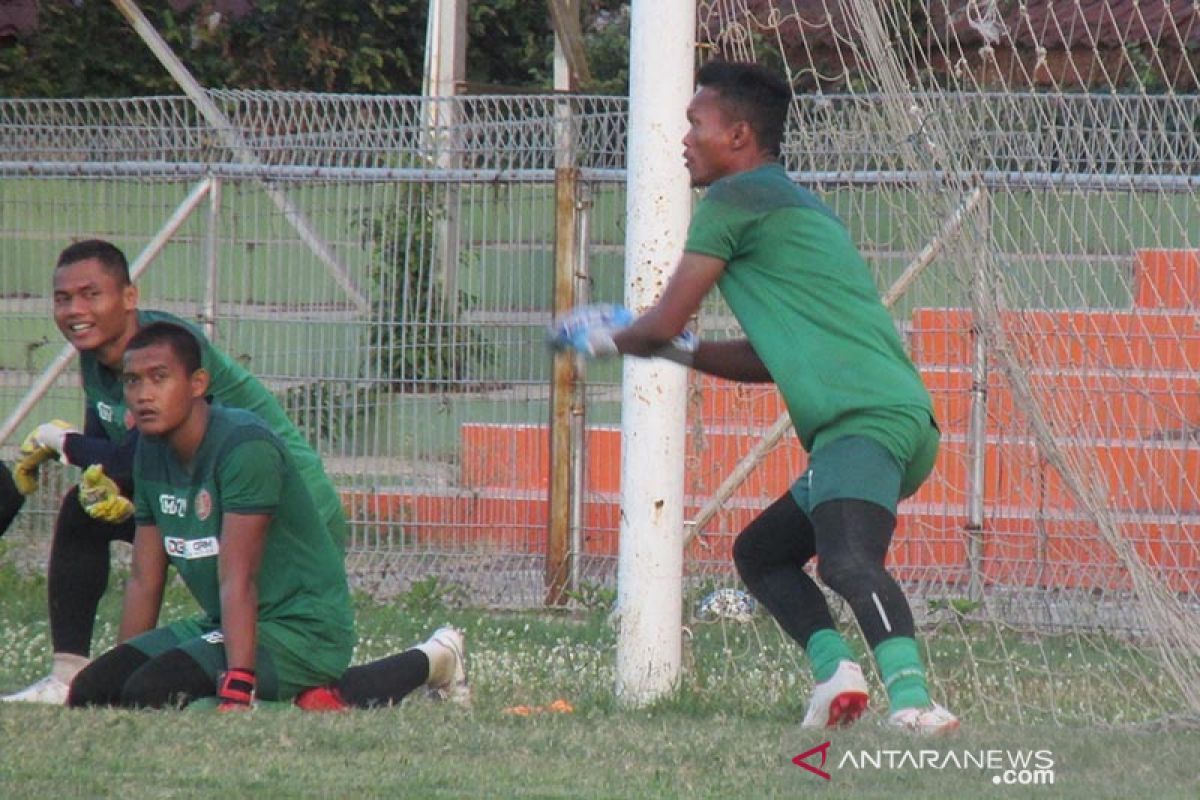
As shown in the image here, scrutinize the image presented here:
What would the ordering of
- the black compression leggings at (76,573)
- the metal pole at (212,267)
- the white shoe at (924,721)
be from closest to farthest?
the white shoe at (924,721) < the black compression leggings at (76,573) < the metal pole at (212,267)

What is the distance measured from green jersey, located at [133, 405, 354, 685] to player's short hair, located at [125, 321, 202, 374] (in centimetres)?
18

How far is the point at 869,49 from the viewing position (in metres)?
6.62

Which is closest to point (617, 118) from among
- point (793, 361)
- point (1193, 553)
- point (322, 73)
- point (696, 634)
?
point (696, 634)

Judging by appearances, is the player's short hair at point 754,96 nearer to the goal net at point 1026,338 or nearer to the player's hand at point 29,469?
the goal net at point 1026,338

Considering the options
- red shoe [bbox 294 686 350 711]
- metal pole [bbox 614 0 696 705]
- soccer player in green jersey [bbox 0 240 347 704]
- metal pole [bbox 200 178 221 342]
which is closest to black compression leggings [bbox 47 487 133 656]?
soccer player in green jersey [bbox 0 240 347 704]

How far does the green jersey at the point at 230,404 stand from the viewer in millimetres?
6430

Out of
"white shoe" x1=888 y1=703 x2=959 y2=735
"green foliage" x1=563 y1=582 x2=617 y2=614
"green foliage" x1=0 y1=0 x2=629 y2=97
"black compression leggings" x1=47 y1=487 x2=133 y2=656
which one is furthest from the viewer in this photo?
"green foliage" x1=0 y1=0 x2=629 y2=97

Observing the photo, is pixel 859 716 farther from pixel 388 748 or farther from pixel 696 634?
pixel 696 634

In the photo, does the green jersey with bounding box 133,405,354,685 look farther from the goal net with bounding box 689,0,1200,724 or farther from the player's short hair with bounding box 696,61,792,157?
the goal net with bounding box 689,0,1200,724

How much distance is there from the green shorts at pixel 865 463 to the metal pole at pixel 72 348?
540cm

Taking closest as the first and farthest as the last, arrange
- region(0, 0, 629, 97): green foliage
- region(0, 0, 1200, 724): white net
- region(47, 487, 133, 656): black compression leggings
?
region(47, 487, 133, 656): black compression leggings
region(0, 0, 1200, 724): white net
region(0, 0, 629, 97): green foliage

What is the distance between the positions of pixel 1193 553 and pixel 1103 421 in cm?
71

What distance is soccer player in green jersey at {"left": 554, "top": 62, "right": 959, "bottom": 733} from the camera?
509 centimetres

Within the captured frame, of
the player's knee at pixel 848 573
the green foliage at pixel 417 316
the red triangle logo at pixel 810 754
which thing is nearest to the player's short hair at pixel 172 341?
the player's knee at pixel 848 573
